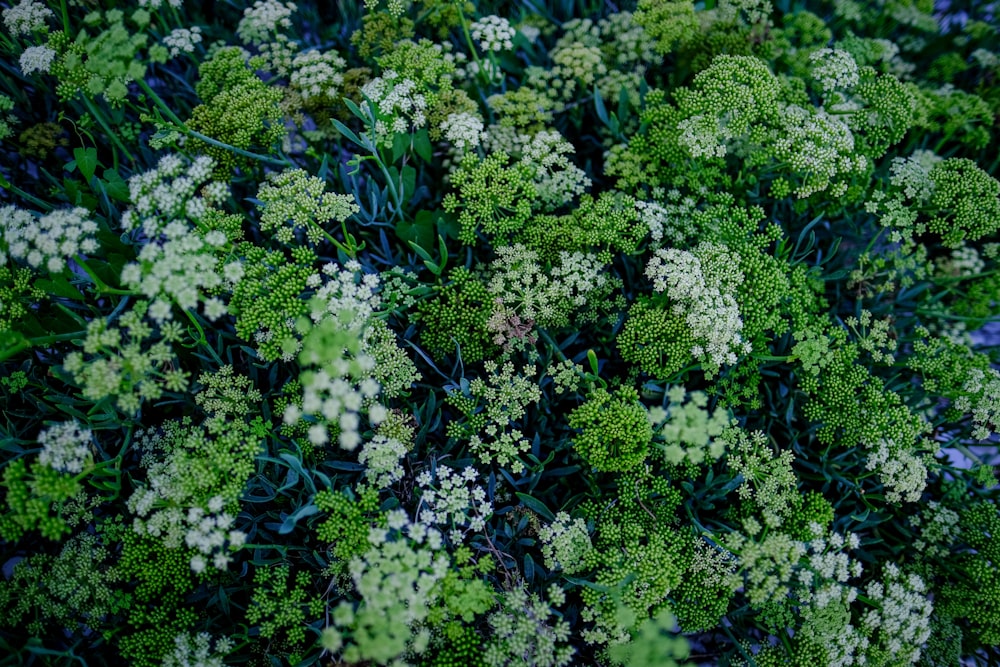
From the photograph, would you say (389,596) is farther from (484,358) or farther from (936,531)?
(936,531)

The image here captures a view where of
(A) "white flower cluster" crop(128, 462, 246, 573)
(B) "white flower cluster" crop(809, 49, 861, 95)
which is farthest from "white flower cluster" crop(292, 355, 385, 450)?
(B) "white flower cluster" crop(809, 49, 861, 95)

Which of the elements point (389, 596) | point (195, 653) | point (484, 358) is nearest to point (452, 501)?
point (389, 596)

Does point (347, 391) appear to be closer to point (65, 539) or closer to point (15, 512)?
point (15, 512)

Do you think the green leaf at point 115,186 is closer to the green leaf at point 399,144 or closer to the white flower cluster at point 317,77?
the white flower cluster at point 317,77

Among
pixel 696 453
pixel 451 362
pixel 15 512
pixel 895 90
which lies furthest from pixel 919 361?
pixel 15 512

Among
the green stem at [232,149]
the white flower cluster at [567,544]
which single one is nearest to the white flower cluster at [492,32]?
the green stem at [232,149]

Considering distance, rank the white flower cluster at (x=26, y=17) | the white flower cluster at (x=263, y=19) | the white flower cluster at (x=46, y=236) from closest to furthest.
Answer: the white flower cluster at (x=46, y=236) → the white flower cluster at (x=26, y=17) → the white flower cluster at (x=263, y=19)
